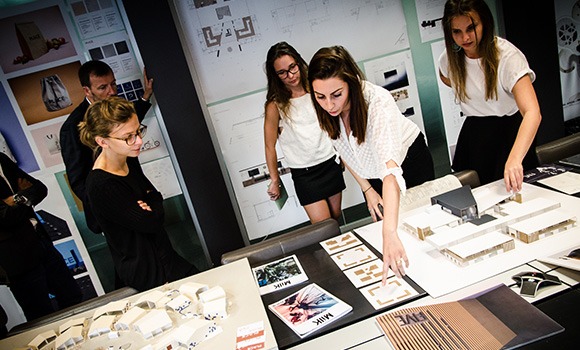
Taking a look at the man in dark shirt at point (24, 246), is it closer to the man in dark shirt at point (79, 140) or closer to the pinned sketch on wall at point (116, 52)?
the man in dark shirt at point (79, 140)

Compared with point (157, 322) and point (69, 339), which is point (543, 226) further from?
point (69, 339)

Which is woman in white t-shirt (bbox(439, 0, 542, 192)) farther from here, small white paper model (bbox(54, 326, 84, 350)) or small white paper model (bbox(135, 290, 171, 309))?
small white paper model (bbox(54, 326, 84, 350))

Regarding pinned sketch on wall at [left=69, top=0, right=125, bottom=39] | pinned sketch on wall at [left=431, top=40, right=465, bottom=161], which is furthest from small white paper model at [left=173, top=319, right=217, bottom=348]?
pinned sketch on wall at [left=431, top=40, right=465, bottom=161]

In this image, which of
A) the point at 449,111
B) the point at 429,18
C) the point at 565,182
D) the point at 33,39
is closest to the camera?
the point at 565,182

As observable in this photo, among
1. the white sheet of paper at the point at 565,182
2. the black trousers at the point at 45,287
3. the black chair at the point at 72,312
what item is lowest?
the black trousers at the point at 45,287

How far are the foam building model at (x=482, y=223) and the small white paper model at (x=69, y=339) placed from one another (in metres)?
1.43

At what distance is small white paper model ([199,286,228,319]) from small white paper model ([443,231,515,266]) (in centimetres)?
88

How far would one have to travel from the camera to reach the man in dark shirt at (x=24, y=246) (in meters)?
2.42

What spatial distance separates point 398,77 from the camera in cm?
353

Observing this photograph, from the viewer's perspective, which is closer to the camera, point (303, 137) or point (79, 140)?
point (79, 140)

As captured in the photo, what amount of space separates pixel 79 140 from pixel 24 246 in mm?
745

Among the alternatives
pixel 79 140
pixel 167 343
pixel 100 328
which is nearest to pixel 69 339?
pixel 100 328

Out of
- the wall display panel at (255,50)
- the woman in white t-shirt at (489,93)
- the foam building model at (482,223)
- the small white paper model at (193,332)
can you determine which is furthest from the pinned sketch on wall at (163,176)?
the woman in white t-shirt at (489,93)

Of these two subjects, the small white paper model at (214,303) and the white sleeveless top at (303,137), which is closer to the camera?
the small white paper model at (214,303)
